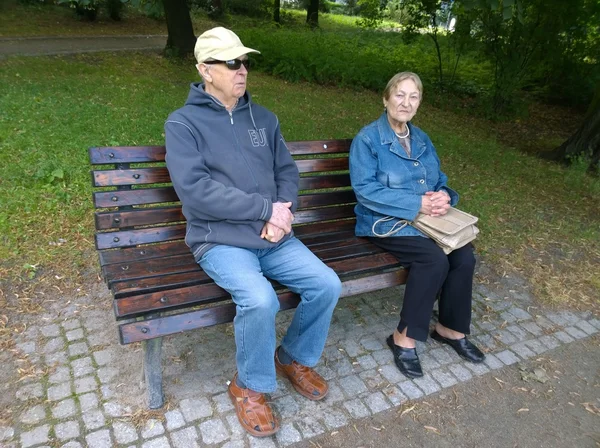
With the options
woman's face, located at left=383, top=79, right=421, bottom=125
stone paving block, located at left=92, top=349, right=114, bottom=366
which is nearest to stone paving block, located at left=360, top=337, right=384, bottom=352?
woman's face, located at left=383, top=79, right=421, bottom=125

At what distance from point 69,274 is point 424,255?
2.51m

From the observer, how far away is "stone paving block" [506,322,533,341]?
368 centimetres

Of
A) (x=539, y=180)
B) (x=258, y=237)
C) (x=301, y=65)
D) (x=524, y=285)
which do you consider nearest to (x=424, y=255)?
(x=258, y=237)

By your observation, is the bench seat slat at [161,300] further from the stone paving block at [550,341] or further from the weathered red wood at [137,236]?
the stone paving block at [550,341]

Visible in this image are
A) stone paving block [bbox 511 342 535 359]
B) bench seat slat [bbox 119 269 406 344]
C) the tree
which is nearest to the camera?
bench seat slat [bbox 119 269 406 344]

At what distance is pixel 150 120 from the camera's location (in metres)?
6.76

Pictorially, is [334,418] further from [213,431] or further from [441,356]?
[441,356]

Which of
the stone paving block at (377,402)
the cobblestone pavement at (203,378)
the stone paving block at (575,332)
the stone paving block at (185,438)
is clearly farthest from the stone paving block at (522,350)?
the stone paving block at (185,438)

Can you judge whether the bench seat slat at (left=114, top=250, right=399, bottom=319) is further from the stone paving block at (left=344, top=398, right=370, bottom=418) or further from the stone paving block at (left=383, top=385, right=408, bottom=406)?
the stone paving block at (left=383, top=385, right=408, bottom=406)

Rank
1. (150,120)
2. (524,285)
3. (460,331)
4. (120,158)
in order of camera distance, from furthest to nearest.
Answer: (150,120), (524,285), (460,331), (120,158)

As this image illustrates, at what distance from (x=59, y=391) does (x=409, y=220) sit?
224 centimetres

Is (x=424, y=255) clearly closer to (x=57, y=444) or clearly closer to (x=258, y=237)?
(x=258, y=237)

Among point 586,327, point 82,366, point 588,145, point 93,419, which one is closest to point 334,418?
point 93,419

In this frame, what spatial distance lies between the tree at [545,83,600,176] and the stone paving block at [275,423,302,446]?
6.26 meters
